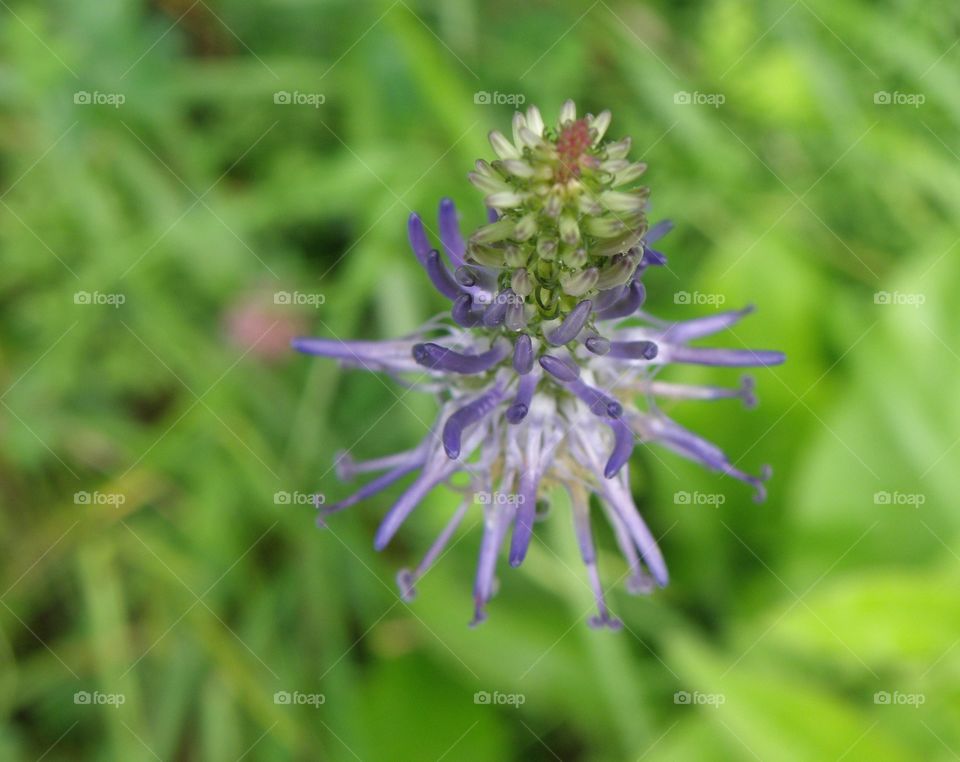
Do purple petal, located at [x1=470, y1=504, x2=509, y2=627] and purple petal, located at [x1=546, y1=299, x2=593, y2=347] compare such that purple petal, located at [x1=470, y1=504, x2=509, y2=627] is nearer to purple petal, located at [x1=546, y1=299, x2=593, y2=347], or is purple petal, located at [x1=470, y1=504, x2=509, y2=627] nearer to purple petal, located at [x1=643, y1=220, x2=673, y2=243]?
purple petal, located at [x1=546, y1=299, x2=593, y2=347]

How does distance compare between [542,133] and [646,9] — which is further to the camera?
[646,9]

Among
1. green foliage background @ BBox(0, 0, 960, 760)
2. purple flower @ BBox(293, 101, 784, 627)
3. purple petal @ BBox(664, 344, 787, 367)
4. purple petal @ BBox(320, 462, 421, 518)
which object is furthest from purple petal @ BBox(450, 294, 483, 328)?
green foliage background @ BBox(0, 0, 960, 760)

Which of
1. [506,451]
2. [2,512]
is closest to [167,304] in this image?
[2,512]

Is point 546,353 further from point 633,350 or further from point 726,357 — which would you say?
point 726,357

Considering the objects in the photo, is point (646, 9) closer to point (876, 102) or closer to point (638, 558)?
point (876, 102)

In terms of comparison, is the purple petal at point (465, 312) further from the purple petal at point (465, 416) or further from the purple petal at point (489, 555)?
the purple petal at point (489, 555)

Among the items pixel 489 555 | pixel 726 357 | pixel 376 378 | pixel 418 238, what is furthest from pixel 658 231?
pixel 376 378
